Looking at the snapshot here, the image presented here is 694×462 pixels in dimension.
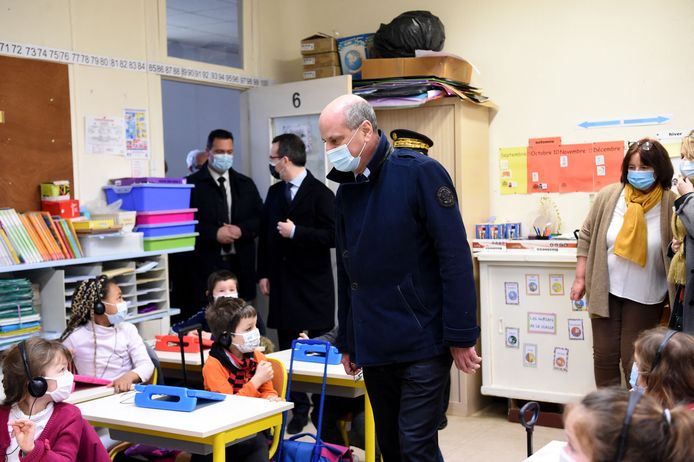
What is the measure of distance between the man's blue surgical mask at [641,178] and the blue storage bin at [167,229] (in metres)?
2.44

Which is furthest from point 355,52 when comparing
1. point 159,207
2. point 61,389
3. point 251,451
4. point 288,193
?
point 61,389

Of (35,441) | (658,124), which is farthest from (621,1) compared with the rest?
(35,441)

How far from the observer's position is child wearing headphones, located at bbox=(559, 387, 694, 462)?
1390 mm

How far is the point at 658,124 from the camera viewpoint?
4.78 meters

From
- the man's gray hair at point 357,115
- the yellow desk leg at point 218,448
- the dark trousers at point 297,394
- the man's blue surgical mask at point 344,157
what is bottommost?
the dark trousers at point 297,394

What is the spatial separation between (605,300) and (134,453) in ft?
7.62

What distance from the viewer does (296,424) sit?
183 inches

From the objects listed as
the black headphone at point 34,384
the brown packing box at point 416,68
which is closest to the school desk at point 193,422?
the black headphone at point 34,384

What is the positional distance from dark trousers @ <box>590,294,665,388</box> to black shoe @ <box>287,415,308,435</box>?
1652mm

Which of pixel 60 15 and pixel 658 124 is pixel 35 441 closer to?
pixel 60 15

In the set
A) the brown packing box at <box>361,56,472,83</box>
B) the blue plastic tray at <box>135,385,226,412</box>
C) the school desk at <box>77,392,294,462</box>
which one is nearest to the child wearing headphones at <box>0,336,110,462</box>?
the school desk at <box>77,392,294,462</box>

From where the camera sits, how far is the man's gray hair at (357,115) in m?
2.56

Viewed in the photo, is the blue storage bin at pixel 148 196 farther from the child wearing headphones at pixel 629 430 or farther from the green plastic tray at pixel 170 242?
the child wearing headphones at pixel 629 430

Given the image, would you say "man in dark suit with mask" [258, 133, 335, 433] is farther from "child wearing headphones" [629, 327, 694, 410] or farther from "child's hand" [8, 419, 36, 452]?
"child wearing headphones" [629, 327, 694, 410]
